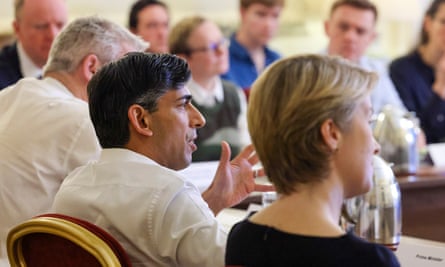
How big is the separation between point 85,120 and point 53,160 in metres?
0.13

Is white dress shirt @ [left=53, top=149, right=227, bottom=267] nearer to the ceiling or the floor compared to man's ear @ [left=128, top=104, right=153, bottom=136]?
nearer to the floor

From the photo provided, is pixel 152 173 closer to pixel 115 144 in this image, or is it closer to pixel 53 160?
pixel 115 144

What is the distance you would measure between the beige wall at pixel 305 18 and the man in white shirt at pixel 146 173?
13.6 ft

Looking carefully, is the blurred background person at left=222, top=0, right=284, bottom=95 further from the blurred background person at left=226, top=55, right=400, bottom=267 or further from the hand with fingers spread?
the blurred background person at left=226, top=55, right=400, bottom=267

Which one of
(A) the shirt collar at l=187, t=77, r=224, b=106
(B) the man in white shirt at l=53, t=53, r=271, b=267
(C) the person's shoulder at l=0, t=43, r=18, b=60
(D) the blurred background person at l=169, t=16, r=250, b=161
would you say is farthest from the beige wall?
(B) the man in white shirt at l=53, t=53, r=271, b=267

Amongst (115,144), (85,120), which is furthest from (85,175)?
(85,120)

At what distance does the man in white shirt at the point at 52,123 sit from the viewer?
2113 millimetres

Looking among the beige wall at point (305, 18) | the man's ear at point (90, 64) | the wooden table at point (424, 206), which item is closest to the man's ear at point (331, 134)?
the man's ear at point (90, 64)

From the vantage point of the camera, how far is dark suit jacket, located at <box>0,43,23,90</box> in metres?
3.40

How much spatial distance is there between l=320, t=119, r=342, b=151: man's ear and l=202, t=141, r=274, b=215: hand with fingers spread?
0.60 metres

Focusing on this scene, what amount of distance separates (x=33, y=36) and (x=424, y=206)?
172 cm

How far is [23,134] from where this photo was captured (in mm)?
→ 2156

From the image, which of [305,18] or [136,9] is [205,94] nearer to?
[136,9]

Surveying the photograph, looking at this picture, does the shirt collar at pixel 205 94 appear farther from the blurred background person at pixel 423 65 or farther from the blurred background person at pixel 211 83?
the blurred background person at pixel 423 65
